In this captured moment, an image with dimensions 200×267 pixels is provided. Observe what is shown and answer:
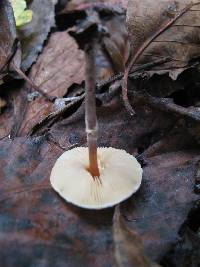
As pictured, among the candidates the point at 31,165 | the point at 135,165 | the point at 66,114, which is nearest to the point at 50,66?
the point at 66,114

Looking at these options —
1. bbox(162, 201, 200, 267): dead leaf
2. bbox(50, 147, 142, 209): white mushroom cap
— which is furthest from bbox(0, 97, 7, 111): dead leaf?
bbox(162, 201, 200, 267): dead leaf

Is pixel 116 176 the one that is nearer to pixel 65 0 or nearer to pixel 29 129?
pixel 29 129

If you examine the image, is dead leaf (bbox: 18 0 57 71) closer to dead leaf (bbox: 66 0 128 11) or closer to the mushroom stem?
dead leaf (bbox: 66 0 128 11)

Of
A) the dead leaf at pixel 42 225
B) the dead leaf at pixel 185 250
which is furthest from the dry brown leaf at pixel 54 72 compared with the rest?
the dead leaf at pixel 185 250

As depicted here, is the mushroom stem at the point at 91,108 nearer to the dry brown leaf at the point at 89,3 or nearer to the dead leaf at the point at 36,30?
the dead leaf at the point at 36,30

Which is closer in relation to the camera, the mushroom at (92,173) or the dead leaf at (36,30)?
the mushroom at (92,173)

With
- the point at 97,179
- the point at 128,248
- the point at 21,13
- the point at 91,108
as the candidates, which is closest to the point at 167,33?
the point at 91,108
